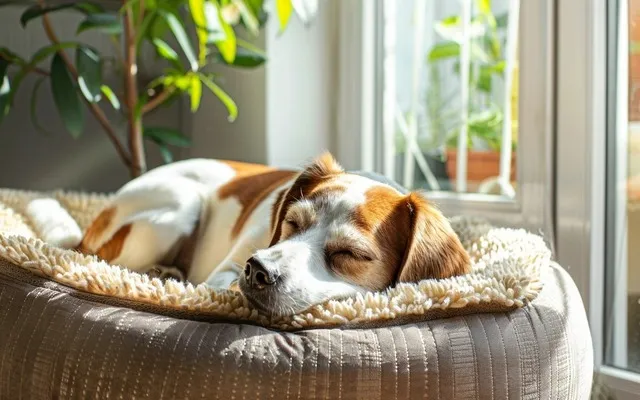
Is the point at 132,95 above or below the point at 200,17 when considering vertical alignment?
below

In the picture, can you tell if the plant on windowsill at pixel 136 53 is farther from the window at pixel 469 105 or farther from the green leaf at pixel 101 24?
the window at pixel 469 105

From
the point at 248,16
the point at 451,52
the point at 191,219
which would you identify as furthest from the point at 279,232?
the point at 451,52

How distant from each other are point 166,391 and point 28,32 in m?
2.02

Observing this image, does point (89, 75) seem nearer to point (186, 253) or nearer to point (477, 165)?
point (186, 253)

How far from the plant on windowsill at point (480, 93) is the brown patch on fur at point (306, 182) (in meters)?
0.75

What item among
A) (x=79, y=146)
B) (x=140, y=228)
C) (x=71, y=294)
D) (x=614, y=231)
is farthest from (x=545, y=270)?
(x=79, y=146)

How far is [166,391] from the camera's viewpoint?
1259 millimetres

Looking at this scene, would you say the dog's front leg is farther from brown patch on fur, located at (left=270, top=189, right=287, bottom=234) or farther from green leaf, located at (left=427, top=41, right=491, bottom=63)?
green leaf, located at (left=427, top=41, right=491, bottom=63)

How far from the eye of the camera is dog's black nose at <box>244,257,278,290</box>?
140cm

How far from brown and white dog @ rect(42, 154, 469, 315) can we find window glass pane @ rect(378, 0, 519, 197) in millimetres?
654

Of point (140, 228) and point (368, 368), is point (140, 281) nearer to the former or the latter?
point (368, 368)

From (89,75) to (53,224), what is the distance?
0.43 meters

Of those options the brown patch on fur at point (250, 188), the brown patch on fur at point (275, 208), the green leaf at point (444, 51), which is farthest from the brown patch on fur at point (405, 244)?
the green leaf at point (444, 51)

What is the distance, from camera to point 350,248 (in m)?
1.58
